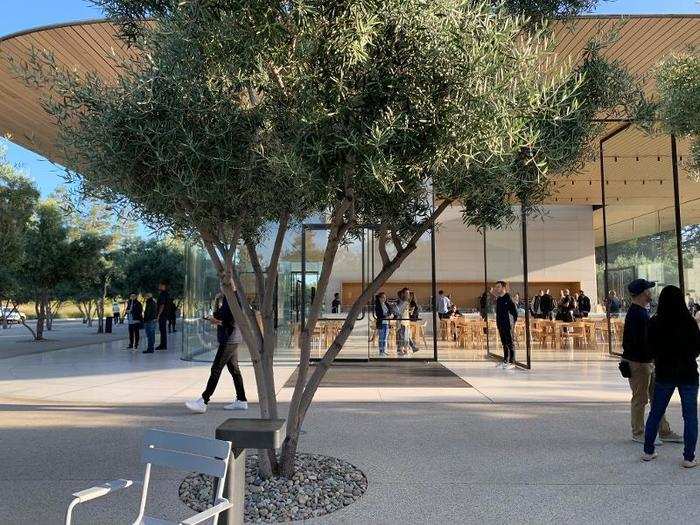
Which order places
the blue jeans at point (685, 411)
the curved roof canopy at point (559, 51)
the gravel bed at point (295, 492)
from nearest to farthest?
the gravel bed at point (295, 492) < the blue jeans at point (685, 411) < the curved roof canopy at point (559, 51)

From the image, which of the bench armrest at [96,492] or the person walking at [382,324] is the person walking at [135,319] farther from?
the bench armrest at [96,492]

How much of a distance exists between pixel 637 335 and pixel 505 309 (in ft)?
19.6

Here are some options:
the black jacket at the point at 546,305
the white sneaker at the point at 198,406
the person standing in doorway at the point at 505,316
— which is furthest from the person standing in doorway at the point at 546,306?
the white sneaker at the point at 198,406

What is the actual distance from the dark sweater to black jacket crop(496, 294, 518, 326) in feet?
19.1

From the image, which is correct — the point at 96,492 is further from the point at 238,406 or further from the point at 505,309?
the point at 505,309

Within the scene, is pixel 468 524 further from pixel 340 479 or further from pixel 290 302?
pixel 290 302

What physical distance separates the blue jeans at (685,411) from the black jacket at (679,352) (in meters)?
0.06

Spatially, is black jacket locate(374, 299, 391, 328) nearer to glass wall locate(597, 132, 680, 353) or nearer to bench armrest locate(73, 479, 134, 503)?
glass wall locate(597, 132, 680, 353)

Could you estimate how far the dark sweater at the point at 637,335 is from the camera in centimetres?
563

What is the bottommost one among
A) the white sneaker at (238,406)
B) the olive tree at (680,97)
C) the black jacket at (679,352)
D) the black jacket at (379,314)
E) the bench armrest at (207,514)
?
the white sneaker at (238,406)

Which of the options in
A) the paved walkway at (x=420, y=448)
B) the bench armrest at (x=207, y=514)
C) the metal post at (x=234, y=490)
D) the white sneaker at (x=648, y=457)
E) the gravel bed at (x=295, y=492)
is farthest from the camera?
the white sneaker at (x=648, y=457)

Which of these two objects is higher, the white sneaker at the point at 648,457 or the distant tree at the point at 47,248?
the distant tree at the point at 47,248

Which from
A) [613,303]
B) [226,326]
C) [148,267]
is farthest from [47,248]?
[613,303]

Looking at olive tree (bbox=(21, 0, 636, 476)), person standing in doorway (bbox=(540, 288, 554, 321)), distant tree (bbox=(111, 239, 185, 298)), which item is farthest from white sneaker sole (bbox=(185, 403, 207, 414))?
distant tree (bbox=(111, 239, 185, 298))
